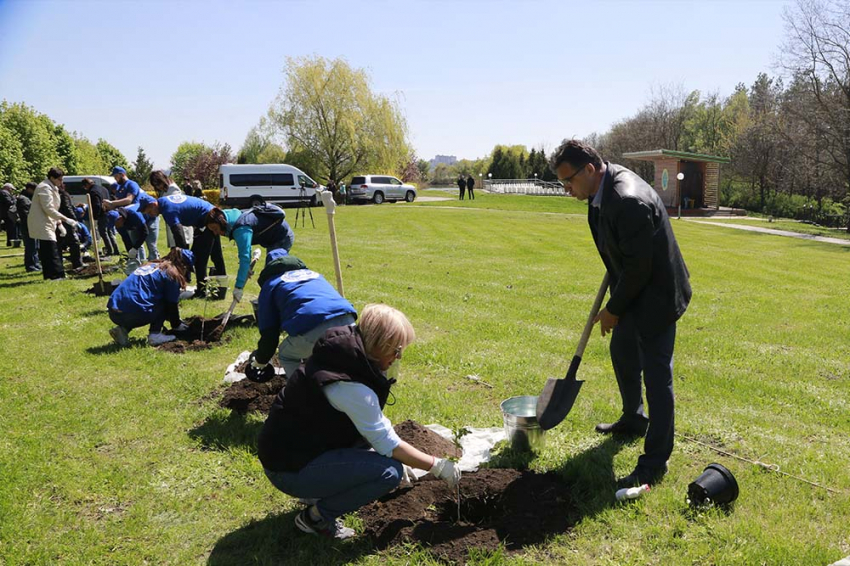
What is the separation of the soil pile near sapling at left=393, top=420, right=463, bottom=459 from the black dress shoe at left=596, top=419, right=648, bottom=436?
3.79 feet

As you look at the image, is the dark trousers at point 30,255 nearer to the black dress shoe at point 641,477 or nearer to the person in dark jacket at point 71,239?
the person in dark jacket at point 71,239

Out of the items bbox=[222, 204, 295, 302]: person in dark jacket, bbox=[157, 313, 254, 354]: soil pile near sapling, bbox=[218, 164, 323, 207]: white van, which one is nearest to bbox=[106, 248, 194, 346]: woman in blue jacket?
bbox=[157, 313, 254, 354]: soil pile near sapling

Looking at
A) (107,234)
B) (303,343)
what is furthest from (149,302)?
(107,234)

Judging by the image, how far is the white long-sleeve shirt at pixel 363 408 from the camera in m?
2.63

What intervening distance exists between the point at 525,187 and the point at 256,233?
52654 mm

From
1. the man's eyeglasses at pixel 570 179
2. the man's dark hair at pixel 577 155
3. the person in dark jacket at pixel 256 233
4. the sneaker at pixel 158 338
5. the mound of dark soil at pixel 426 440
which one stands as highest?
the man's dark hair at pixel 577 155

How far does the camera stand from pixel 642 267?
3.22 m

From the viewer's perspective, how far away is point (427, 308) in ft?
27.3

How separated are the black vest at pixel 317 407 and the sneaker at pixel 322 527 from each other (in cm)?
32

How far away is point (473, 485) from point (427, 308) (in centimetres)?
504

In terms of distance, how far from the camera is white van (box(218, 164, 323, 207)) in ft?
110

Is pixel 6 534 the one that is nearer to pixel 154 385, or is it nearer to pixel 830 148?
pixel 154 385

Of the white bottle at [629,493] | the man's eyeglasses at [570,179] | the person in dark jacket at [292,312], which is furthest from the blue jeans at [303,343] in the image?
the white bottle at [629,493]

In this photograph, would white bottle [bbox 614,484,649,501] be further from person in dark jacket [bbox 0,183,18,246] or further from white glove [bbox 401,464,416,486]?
person in dark jacket [bbox 0,183,18,246]
